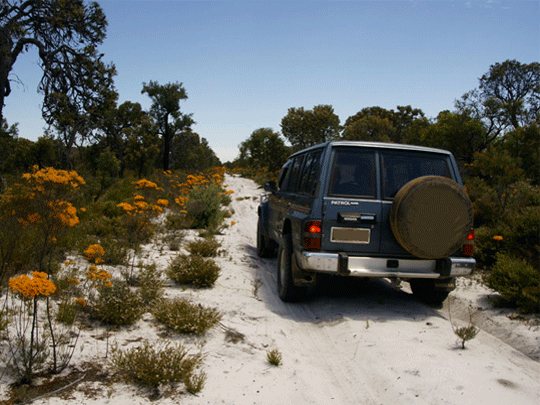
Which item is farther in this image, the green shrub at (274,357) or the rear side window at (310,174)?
the rear side window at (310,174)

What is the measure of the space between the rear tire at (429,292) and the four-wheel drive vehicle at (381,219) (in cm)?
3

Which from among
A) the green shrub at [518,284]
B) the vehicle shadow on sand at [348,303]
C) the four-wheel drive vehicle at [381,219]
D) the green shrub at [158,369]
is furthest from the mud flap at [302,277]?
the green shrub at [518,284]

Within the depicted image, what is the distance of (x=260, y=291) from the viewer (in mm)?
5906

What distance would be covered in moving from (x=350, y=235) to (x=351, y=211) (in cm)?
29

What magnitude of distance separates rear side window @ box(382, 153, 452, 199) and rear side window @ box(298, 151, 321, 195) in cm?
87

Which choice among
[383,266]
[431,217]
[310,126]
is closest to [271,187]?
[383,266]

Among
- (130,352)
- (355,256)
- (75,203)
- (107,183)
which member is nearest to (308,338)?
(355,256)

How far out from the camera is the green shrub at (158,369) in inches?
120

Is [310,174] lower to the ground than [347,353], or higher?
higher

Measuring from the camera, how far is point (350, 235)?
4.70m

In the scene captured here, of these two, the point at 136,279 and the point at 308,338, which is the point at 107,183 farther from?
the point at 308,338

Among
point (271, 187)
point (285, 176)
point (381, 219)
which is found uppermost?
point (285, 176)

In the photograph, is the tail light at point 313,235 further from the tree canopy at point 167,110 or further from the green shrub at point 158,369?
the tree canopy at point 167,110

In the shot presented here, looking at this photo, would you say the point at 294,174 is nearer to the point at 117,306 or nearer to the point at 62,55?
the point at 117,306
